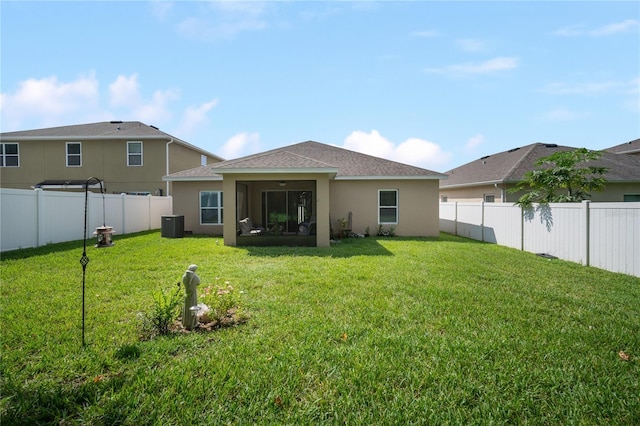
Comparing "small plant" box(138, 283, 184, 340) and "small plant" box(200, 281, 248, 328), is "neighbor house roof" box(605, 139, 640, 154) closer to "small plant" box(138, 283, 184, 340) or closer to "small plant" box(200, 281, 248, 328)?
"small plant" box(200, 281, 248, 328)

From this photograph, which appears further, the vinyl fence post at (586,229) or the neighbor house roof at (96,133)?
the neighbor house roof at (96,133)

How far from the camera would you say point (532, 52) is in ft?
36.6

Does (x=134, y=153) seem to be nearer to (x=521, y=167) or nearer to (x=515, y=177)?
(x=515, y=177)

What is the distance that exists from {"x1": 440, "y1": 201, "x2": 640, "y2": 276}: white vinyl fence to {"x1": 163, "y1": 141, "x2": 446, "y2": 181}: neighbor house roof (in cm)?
348

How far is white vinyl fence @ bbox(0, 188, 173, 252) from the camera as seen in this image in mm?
9750

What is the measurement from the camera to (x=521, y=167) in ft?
56.2

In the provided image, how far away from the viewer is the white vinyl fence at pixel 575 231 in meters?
7.53

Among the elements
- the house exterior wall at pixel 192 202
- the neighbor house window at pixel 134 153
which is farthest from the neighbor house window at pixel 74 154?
the house exterior wall at pixel 192 202

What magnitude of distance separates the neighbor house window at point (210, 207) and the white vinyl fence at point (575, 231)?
39.1 feet

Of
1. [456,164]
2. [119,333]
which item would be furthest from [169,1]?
[456,164]

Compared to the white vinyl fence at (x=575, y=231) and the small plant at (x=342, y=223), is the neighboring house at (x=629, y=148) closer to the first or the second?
the white vinyl fence at (x=575, y=231)

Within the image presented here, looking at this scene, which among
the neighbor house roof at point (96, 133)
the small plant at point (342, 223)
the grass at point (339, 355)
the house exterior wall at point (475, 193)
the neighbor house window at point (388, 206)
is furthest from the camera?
the neighbor house roof at point (96, 133)

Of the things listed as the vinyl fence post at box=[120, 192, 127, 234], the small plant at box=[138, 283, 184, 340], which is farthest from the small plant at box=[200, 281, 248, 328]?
the vinyl fence post at box=[120, 192, 127, 234]

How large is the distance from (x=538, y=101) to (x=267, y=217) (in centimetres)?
1252
